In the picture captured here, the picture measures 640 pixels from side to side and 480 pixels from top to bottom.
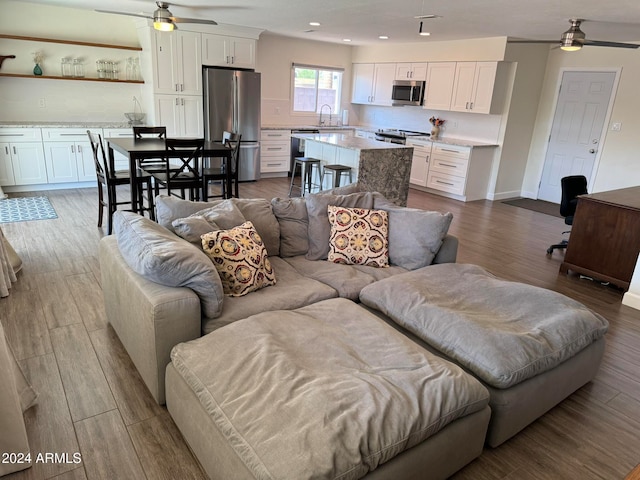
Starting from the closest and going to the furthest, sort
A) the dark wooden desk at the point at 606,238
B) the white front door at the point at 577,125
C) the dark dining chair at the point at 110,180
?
the dark wooden desk at the point at 606,238 → the dark dining chair at the point at 110,180 → the white front door at the point at 577,125

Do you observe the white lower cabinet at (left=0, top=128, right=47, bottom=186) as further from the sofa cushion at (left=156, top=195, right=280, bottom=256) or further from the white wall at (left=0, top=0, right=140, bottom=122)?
the sofa cushion at (left=156, top=195, right=280, bottom=256)

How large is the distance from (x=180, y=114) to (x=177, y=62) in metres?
0.74

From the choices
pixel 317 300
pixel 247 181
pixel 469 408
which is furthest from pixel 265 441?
pixel 247 181

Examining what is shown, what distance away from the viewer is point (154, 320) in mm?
1996

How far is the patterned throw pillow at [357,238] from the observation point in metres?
3.03

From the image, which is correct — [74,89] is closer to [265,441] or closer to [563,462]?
[265,441]

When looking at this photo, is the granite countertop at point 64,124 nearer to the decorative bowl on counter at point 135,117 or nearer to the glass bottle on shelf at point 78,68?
the decorative bowl on counter at point 135,117

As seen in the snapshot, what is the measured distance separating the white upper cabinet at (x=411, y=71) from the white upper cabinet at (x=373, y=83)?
14 cm

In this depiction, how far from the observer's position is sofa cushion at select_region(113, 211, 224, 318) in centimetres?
205

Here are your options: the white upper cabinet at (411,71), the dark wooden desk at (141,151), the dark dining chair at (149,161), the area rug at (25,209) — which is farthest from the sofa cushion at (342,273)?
the white upper cabinet at (411,71)

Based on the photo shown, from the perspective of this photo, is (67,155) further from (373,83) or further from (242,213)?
(373,83)

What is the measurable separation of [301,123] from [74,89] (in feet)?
12.8

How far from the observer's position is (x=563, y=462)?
1999 mm

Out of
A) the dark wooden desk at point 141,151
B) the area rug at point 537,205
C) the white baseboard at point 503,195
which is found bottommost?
the area rug at point 537,205
